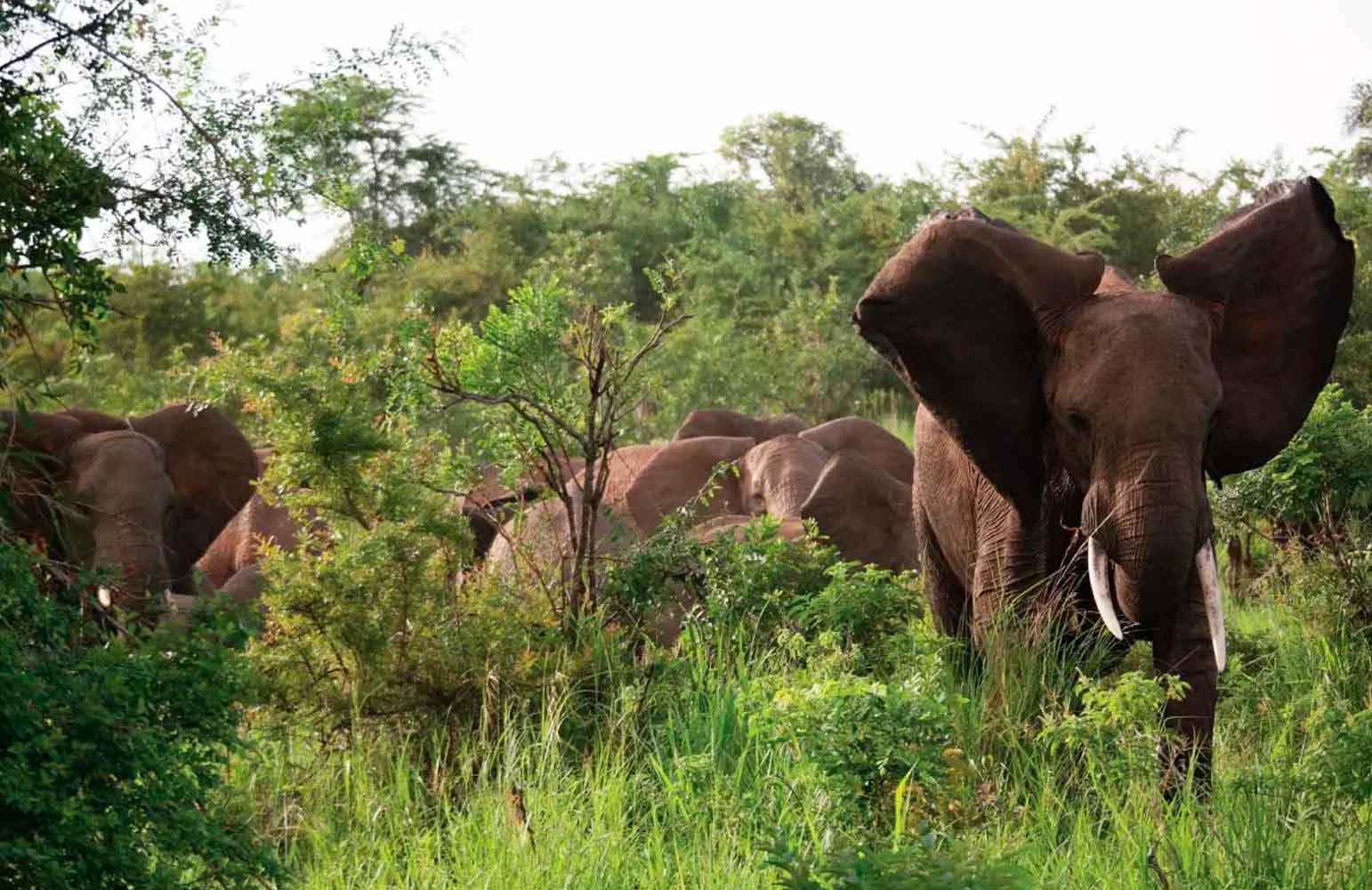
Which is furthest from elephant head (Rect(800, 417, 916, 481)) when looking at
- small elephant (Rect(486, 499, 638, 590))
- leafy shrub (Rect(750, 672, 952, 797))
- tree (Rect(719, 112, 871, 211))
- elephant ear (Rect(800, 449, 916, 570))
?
tree (Rect(719, 112, 871, 211))

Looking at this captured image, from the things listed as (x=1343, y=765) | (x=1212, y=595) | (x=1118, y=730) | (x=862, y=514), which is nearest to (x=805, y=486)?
(x=862, y=514)

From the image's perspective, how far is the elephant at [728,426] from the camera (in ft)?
49.9

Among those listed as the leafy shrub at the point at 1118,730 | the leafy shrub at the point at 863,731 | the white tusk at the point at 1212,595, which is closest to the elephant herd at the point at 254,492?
the white tusk at the point at 1212,595

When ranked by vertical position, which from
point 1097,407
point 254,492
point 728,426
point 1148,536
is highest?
point 1097,407

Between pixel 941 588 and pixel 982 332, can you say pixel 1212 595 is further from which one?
pixel 941 588

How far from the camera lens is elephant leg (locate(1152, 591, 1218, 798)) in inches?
237

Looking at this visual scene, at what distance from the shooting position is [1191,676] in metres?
6.16

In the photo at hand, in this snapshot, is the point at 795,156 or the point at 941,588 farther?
the point at 795,156

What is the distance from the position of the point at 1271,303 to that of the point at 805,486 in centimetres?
582

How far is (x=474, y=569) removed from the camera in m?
7.51

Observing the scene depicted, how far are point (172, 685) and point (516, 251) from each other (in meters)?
24.6

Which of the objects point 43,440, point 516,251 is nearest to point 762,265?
point 516,251

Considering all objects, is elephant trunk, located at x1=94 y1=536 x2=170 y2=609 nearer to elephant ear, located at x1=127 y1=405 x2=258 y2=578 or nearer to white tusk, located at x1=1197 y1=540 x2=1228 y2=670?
elephant ear, located at x1=127 y1=405 x2=258 y2=578

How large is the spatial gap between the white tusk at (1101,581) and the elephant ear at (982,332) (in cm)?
65
